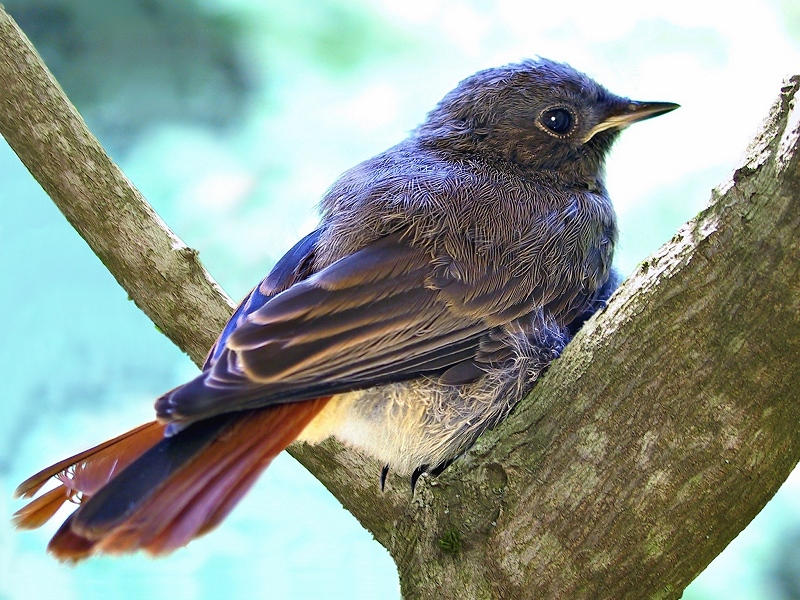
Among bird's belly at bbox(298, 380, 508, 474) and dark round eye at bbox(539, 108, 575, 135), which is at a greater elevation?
dark round eye at bbox(539, 108, 575, 135)

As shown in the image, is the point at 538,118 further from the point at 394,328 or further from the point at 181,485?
the point at 181,485

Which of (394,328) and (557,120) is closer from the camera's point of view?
(394,328)

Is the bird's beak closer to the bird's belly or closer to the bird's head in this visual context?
the bird's head

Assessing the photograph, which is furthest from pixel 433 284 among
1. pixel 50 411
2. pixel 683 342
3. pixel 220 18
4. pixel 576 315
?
pixel 220 18

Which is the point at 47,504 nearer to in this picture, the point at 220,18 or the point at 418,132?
the point at 418,132

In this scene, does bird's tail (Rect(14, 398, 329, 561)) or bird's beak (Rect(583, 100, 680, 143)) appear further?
bird's beak (Rect(583, 100, 680, 143))

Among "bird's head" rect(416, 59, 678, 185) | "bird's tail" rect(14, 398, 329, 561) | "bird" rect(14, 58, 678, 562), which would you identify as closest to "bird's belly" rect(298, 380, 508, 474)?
"bird" rect(14, 58, 678, 562)

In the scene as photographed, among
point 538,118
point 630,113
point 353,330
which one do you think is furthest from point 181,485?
point 630,113
